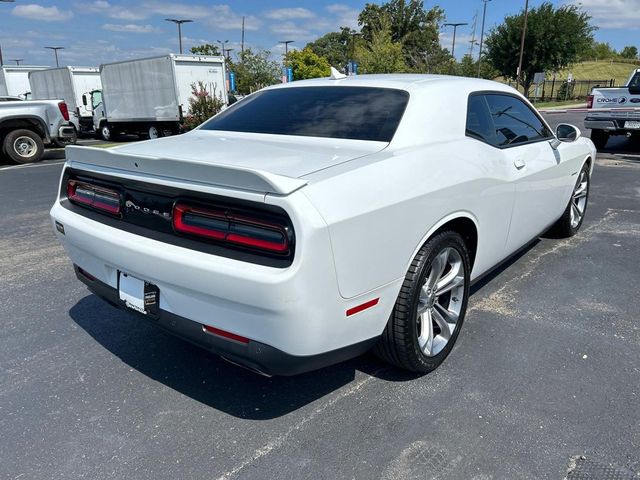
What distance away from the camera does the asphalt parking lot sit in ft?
6.95

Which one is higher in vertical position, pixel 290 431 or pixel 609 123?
pixel 609 123

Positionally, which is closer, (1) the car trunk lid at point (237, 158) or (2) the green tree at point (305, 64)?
(1) the car trunk lid at point (237, 158)

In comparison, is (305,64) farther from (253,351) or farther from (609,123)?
(253,351)

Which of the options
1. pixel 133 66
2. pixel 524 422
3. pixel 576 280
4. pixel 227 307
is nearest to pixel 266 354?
pixel 227 307

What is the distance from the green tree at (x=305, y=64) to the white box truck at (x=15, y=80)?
3642 centimetres

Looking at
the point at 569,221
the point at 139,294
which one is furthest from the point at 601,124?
the point at 139,294

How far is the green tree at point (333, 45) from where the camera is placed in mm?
76250

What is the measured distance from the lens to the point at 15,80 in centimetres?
2492

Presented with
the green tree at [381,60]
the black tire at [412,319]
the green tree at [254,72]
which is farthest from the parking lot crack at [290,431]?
the green tree at [254,72]

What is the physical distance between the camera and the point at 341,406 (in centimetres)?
249

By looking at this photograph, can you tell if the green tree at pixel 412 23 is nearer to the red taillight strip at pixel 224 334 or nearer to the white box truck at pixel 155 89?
the white box truck at pixel 155 89

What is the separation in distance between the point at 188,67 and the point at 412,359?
15743 mm

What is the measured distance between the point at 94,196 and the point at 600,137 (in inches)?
511

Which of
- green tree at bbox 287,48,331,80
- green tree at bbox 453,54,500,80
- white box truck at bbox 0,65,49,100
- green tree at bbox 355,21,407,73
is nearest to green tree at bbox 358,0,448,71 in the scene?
green tree at bbox 287,48,331,80
